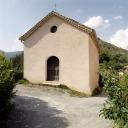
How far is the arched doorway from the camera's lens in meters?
25.7

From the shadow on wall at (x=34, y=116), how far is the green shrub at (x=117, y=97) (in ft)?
11.0

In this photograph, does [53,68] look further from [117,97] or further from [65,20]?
[117,97]

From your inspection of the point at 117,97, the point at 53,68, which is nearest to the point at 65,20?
the point at 53,68

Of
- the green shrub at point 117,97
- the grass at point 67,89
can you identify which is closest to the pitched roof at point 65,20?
the grass at point 67,89

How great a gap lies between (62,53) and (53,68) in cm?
154

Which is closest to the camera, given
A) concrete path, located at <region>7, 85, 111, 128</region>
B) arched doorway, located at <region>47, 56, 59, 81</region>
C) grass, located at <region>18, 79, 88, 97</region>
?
concrete path, located at <region>7, 85, 111, 128</region>

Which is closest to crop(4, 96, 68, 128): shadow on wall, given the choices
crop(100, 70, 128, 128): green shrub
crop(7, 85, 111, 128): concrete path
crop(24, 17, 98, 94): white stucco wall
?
crop(7, 85, 111, 128): concrete path

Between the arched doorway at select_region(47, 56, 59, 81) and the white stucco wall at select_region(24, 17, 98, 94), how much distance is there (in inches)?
13.6

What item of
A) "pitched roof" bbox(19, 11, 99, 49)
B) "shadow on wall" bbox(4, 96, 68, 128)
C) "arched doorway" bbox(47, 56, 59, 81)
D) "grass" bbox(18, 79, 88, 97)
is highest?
"pitched roof" bbox(19, 11, 99, 49)

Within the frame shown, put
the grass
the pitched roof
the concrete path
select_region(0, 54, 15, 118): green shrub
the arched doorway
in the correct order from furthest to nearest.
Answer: the arched doorway, the pitched roof, the grass, the concrete path, select_region(0, 54, 15, 118): green shrub

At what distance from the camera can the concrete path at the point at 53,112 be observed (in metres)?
15.3

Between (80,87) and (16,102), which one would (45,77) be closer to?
(80,87)

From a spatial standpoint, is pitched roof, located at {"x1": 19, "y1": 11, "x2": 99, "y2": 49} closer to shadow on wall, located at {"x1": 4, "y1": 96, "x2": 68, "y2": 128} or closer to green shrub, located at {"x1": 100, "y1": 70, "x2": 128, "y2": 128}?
shadow on wall, located at {"x1": 4, "y1": 96, "x2": 68, "y2": 128}

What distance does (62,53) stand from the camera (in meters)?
25.2
